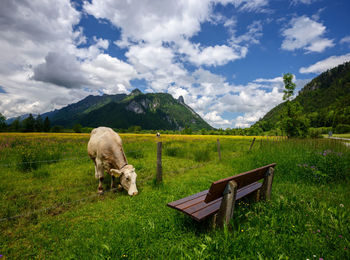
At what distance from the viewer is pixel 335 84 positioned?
14700 centimetres

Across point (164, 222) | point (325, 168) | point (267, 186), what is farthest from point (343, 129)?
point (164, 222)

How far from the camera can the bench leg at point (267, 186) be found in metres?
3.63

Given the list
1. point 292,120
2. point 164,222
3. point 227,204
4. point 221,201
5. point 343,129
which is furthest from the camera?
point 343,129

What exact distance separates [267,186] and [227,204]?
1.89 meters

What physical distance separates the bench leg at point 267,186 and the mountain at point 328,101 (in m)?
65.6

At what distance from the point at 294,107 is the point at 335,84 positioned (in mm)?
180002

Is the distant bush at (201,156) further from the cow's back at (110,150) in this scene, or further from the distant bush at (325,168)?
the cow's back at (110,150)

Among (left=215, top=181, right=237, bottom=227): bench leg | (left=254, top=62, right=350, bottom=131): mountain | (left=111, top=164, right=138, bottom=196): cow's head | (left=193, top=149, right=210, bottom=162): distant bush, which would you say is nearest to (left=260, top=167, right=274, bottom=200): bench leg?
(left=215, top=181, right=237, bottom=227): bench leg

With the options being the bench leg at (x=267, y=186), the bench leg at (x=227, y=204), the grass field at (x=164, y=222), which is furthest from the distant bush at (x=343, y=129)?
the bench leg at (x=227, y=204)

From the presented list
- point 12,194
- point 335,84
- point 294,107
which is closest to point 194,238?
point 12,194

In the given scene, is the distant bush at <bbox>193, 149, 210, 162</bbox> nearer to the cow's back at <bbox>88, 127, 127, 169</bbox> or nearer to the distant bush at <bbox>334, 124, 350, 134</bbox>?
the cow's back at <bbox>88, 127, 127, 169</bbox>

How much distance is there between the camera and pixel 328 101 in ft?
411

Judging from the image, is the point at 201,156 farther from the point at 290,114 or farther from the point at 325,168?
the point at 290,114

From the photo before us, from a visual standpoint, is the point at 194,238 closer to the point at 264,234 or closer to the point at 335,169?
the point at 264,234
